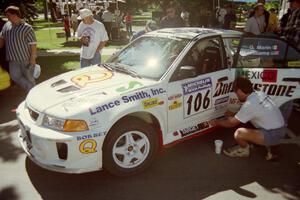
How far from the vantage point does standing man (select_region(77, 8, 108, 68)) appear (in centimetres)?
681

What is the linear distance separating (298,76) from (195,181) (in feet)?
7.45

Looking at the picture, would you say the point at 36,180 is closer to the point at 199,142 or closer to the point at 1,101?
the point at 199,142

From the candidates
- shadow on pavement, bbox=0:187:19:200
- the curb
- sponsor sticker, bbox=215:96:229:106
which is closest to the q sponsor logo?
shadow on pavement, bbox=0:187:19:200

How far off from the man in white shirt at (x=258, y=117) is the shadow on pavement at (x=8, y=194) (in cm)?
288

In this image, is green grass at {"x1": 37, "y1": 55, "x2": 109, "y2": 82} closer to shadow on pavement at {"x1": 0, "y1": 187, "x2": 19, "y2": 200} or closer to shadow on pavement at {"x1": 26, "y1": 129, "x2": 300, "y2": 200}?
shadow on pavement at {"x1": 26, "y1": 129, "x2": 300, "y2": 200}

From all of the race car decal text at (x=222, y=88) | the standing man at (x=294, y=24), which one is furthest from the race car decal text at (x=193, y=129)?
the standing man at (x=294, y=24)

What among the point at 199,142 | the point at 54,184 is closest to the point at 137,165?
the point at 54,184

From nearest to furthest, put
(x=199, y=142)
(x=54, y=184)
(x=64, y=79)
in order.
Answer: (x=54, y=184)
(x=64, y=79)
(x=199, y=142)

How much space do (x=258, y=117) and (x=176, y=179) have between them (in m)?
1.38

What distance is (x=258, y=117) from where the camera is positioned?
4.41m

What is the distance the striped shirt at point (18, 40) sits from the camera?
6.14 m

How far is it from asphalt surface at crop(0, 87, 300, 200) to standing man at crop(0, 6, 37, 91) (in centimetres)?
195

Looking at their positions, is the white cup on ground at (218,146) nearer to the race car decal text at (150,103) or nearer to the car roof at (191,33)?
the race car decal text at (150,103)

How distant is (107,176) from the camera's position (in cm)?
419
